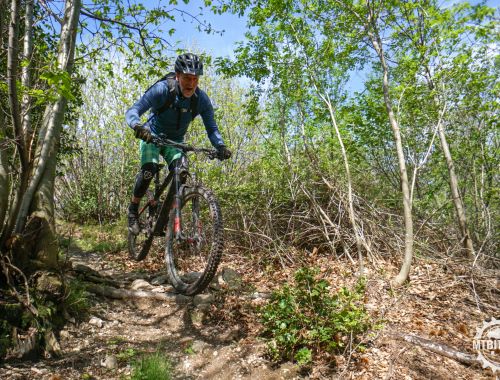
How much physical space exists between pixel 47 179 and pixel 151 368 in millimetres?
2319

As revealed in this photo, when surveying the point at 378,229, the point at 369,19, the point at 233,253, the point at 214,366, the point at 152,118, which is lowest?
the point at 214,366

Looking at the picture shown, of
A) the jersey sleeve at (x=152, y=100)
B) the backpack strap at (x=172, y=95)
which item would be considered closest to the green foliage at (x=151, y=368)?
the jersey sleeve at (x=152, y=100)

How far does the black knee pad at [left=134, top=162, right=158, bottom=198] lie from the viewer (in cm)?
482

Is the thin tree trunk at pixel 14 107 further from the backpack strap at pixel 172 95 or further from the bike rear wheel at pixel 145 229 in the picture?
the bike rear wheel at pixel 145 229

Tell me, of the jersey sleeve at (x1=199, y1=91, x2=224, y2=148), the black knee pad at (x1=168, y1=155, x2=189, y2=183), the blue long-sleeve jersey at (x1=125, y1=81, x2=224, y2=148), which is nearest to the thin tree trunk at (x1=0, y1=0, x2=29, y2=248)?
the blue long-sleeve jersey at (x1=125, y1=81, x2=224, y2=148)

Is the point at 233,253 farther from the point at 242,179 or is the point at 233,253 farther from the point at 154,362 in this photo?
the point at 154,362

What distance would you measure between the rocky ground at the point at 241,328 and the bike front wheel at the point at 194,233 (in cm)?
45

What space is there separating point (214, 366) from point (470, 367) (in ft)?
7.79

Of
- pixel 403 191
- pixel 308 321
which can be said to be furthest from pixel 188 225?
pixel 403 191

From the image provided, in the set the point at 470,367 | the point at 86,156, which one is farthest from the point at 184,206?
the point at 86,156

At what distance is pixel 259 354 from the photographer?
335 cm

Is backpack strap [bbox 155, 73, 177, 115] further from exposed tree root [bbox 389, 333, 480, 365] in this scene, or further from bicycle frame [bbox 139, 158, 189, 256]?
exposed tree root [bbox 389, 333, 480, 365]

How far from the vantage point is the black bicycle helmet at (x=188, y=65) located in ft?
12.8

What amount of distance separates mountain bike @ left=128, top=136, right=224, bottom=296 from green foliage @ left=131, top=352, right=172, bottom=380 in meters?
0.78
